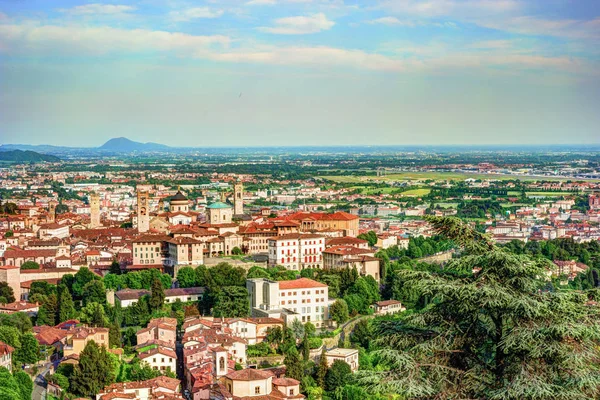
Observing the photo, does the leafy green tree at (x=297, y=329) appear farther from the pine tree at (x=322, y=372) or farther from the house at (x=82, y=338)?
the house at (x=82, y=338)

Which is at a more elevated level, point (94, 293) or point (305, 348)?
point (94, 293)

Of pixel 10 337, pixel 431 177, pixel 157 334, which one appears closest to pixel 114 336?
pixel 157 334

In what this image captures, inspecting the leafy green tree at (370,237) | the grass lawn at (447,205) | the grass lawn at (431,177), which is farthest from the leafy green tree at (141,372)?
the grass lawn at (431,177)

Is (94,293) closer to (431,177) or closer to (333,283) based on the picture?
(333,283)

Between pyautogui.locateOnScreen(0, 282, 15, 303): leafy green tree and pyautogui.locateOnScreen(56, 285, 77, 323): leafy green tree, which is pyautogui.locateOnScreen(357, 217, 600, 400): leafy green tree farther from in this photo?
pyautogui.locateOnScreen(0, 282, 15, 303): leafy green tree

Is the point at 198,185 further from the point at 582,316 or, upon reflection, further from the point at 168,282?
the point at 582,316

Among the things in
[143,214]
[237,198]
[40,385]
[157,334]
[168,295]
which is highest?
[237,198]
